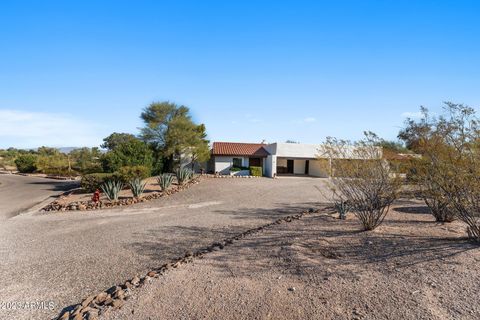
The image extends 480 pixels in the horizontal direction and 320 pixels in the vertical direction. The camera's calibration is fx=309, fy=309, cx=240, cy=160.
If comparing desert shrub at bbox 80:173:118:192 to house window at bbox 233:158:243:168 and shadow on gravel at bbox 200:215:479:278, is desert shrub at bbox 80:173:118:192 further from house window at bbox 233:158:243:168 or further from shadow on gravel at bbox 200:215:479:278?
house window at bbox 233:158:243:168

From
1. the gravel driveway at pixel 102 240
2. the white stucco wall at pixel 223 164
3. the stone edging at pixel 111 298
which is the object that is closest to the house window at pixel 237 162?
the white stucco wall at pixel 223 164

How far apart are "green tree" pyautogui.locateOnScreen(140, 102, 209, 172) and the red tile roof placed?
5.06 ft

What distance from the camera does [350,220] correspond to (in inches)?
366

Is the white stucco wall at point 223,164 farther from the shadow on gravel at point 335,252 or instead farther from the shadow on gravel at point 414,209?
the shadow on gravel at point 335,252

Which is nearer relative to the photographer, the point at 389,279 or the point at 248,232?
the point at 389,279

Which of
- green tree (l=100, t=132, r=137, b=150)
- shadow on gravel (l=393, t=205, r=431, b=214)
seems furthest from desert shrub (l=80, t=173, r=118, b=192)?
green tree (l=100, t=132, r=137, b=150)

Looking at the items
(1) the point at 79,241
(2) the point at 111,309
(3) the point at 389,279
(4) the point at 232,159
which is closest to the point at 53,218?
(1) the point at 79,241

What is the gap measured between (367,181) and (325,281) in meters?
3.77

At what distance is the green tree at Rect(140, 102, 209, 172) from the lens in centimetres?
3042

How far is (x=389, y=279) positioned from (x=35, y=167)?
46076mm

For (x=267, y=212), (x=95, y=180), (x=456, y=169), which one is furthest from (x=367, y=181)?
(x=95, y=180)

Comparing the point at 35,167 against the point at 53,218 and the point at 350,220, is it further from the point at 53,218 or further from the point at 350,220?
the point at 350,220

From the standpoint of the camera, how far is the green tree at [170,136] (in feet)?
99.8

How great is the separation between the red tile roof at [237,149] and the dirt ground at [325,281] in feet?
82.9
